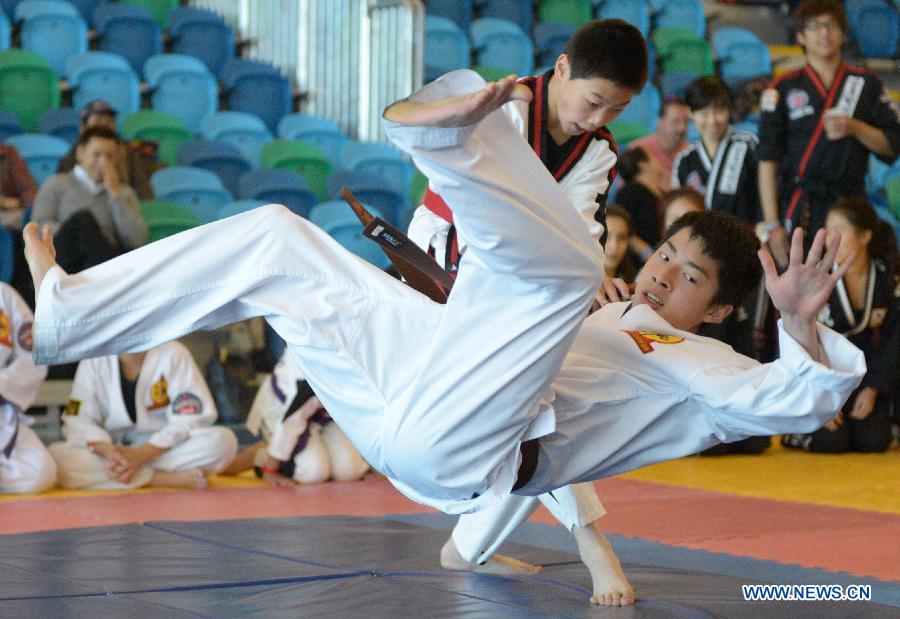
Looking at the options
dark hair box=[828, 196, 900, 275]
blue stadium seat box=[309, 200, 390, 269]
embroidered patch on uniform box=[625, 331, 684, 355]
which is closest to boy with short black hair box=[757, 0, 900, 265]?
dark hair box=[828, 196, 900, 275]

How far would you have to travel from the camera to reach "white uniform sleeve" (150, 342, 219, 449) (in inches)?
210

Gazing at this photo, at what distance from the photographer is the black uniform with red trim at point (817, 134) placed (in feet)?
20.0

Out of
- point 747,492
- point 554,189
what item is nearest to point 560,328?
point 554,189

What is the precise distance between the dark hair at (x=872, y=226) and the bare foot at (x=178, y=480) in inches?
134

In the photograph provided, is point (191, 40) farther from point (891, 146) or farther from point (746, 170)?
point (891, 146)

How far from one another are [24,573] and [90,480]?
205 cm

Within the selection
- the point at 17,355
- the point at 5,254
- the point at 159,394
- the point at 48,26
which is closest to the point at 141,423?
the point at 159,394

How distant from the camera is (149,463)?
5383 mm

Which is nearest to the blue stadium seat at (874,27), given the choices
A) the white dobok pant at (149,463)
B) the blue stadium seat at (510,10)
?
the blue stadium seat at (510,10)

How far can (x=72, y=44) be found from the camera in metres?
8.38

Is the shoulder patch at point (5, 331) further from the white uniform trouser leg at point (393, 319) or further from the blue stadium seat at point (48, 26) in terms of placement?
the blue stadium seat at point (48, 26)

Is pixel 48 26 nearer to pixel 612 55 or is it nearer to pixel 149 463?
pixel 149 463

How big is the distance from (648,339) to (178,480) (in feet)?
10.1

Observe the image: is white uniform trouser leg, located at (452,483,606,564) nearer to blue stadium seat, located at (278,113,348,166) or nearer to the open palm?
the open palm
